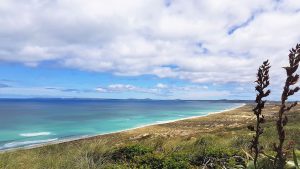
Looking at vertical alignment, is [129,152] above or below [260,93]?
below

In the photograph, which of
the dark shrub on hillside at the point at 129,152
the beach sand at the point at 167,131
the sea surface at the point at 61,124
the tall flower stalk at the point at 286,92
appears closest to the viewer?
the tall flower stalk at the point at 286,92

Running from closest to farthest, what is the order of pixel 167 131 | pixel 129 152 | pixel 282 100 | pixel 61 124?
pixel 282 100 → pixel 129 152 → pixel 167 131 → pixel 61 124

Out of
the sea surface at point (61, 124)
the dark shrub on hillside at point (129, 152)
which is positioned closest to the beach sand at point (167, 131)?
the sea surface at point (61, 124)

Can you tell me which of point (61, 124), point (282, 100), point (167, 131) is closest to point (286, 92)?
point (282, 100)

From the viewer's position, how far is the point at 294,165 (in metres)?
2.88

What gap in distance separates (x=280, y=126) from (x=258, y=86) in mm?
340

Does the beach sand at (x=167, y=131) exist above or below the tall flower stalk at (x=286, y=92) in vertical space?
below

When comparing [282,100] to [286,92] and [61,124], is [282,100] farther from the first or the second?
[61,124]

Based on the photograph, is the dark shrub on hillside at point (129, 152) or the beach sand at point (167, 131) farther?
the beach sand at point (167, 131)

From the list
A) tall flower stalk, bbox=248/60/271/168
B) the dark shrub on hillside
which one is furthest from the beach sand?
tall flower stalk, bbox=248/60/271/168

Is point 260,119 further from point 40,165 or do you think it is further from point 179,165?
point 40,165

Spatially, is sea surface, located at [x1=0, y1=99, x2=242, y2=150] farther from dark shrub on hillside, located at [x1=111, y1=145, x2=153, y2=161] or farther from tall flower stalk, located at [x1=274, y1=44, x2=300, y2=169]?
tall flower stalk, located at [x1=274, y1=44, x2=300, y2=169]

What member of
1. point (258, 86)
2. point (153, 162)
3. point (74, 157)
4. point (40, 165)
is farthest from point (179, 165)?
point (258, 86)

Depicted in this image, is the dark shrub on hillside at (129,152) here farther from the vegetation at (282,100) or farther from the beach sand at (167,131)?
the beach sand at (167,131)
